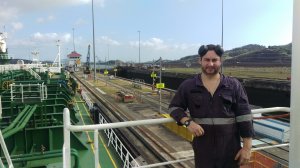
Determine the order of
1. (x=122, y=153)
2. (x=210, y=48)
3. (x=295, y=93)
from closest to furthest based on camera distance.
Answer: (x=295, y=93) < (x=210, y=48) < (x=122, y=153)

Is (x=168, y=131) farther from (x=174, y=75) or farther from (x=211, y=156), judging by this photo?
(x=174, y=75)

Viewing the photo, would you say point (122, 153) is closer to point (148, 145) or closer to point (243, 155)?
point (148, 145)

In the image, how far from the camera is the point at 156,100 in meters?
33.1

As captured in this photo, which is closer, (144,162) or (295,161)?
(295,161)

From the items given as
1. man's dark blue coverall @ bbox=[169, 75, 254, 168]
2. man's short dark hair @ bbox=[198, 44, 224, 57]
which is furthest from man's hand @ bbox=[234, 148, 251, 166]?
man's short dark hair @ bbox=[198, 44, 224, 57]

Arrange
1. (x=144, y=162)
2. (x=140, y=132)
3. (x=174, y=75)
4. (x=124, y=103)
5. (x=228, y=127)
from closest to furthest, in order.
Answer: (x=228, y=127) → (x=144, y=162) → (x=140, y=132) → (x=124, y=103) → (x=174, y=75)

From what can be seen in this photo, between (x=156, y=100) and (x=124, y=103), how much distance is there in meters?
3.85

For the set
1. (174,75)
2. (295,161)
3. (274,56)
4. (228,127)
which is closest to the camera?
(295,161)

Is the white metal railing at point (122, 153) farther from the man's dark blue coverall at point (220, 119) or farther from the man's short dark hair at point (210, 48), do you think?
the man's short dark hair at point (210, 48)

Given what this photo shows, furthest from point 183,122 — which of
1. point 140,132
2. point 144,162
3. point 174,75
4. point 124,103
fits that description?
point 174,75

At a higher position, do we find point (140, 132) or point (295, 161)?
point (295, 161)

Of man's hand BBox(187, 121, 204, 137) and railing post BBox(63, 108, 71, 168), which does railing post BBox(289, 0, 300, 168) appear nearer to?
man's hand BBox(187, 121, 204, 137)

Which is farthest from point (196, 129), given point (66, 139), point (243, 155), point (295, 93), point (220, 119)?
point (66, 139)

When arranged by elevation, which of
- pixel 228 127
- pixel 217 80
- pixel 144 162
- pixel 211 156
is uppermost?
pixel 217 80
